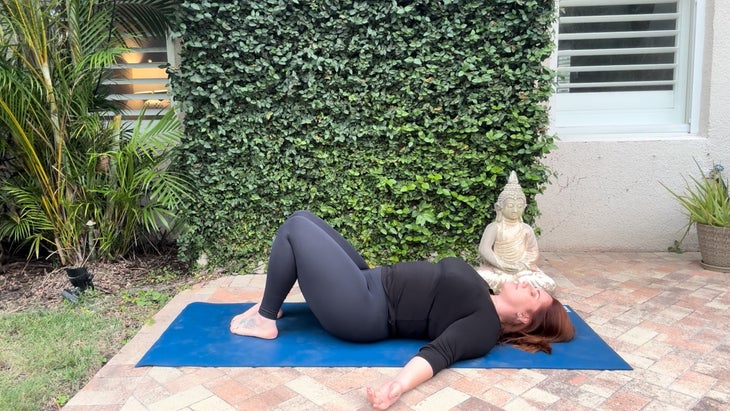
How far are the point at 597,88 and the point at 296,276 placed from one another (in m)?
4.12

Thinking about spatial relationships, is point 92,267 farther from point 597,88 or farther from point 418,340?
point 597,88

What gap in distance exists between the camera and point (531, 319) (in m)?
2.80

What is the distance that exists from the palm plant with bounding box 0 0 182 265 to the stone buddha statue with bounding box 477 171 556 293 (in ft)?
8.32

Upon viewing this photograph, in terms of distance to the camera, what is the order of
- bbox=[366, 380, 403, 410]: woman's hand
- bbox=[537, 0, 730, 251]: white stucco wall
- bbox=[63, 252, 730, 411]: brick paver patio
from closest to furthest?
bbox=[366, 380, 403, 410]: woman's hand
bbox=[63, 252, 730, 411]: brick paver patio
bbox=[537, 0, 730, 251]: white stucco wall

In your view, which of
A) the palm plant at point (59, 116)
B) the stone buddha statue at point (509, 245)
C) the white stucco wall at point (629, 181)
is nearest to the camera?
the stone buddha statue at point (509, 245)

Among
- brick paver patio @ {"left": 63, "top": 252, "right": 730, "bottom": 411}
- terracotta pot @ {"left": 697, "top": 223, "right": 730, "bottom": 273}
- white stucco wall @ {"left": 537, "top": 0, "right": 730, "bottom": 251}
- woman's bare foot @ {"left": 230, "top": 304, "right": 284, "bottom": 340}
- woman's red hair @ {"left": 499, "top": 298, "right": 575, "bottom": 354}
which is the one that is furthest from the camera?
white stucco wall @ {"left": 537, "top": 0, "right": 730, "bottom": 251}

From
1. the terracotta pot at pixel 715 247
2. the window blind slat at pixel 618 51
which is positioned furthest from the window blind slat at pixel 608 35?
the terracotta pot at pixel 715 247

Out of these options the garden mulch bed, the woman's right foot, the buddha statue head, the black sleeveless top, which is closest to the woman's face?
the black sleeveless top

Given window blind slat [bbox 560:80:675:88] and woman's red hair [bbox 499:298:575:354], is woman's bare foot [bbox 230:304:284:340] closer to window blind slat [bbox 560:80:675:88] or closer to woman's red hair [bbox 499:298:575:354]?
woman's red hair [bbox 499:298:575:354]

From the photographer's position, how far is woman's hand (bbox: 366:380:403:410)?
7.22ft

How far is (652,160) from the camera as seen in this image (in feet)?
16.5

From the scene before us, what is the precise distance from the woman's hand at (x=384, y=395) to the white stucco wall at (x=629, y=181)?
3.40 metres

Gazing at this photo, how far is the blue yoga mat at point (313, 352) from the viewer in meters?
2.70

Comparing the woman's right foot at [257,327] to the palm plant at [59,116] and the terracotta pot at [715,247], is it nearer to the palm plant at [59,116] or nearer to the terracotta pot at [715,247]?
the palm plant at [59,116]
